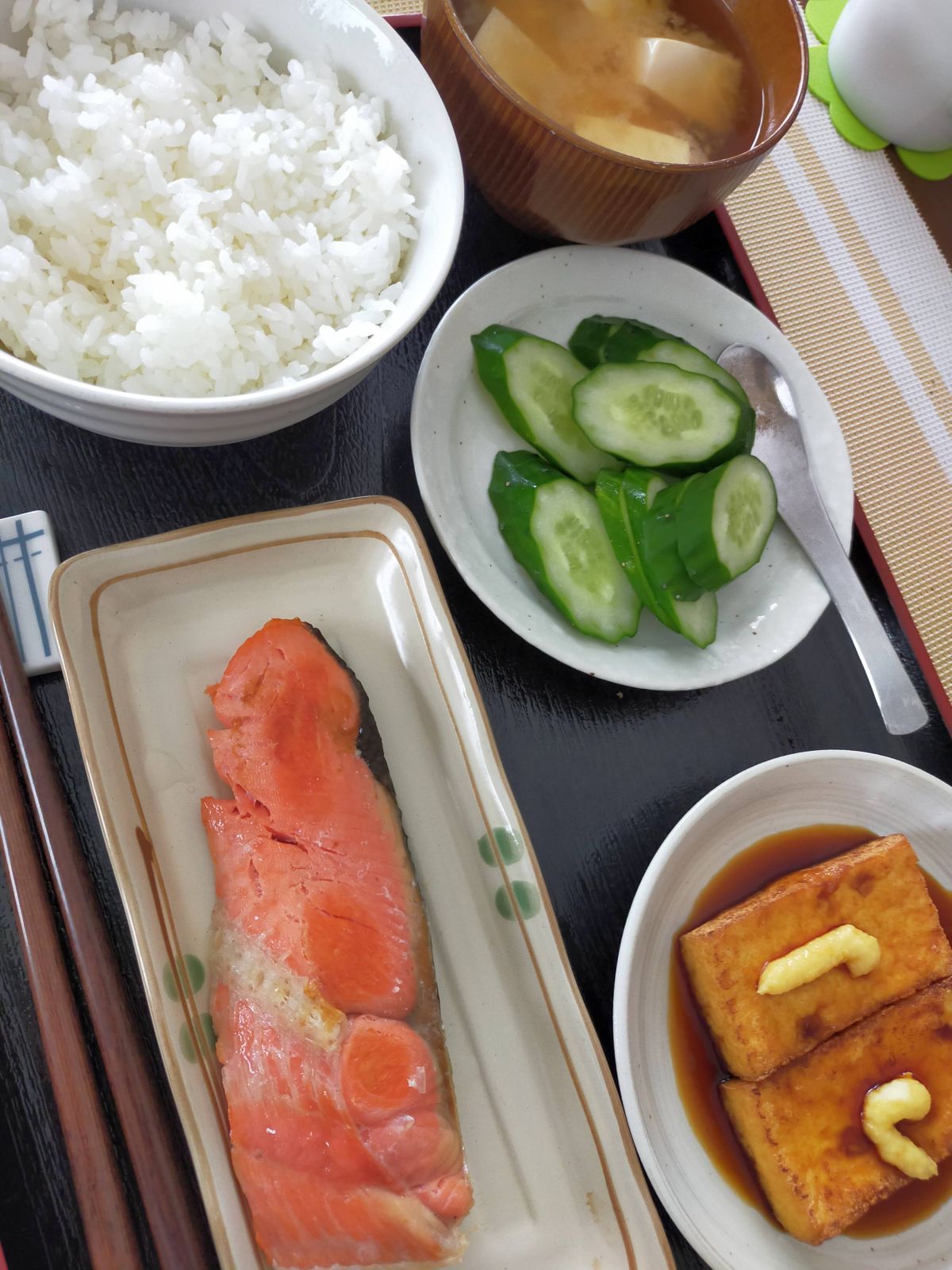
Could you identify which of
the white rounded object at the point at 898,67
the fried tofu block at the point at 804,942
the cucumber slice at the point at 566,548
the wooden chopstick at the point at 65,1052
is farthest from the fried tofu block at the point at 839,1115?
the white rounded object at the point at 898,67

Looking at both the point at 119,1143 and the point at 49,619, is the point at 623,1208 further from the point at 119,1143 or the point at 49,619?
the point at 49,619

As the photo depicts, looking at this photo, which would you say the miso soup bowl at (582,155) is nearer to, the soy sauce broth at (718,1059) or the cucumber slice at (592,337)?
the cucumber slice at (592,337)

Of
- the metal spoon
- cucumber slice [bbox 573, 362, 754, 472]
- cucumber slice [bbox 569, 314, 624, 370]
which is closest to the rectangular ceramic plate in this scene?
cucumber slice [bbox 573, 362, 754, 472]

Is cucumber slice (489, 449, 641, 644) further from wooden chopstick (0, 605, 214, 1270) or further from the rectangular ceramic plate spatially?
wooden chopstick (0, 605, 214, 1270)

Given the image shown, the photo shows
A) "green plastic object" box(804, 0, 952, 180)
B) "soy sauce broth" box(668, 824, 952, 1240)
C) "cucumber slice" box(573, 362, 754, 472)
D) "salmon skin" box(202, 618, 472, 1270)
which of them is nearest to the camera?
"salmon skin" box(202, 618, 472, 1270)

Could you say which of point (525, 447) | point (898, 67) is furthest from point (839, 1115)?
point (898, 67)

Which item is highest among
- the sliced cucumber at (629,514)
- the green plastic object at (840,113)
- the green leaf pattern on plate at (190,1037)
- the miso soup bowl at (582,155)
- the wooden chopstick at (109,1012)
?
the green plastic object at (840,113)

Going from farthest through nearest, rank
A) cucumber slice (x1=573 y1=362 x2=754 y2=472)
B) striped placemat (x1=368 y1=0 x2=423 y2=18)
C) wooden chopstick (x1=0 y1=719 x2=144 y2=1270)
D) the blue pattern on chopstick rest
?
striped placemat (x1=368 y1=0 x2=423 y2=18), cucumber slice (x1=573 y1=362 x2=754 y2=472), the blue pattern on chopstick rest, wooden chopstick (x1=0 y1=719 x2=144 y2=1270)
